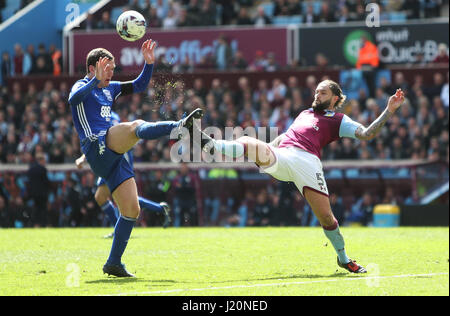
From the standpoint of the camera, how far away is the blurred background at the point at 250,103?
22.1m

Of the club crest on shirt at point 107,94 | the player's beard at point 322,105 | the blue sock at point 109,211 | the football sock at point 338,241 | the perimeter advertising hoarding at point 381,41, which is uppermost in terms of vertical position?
the perimeter advertising hoarding at point 381,41

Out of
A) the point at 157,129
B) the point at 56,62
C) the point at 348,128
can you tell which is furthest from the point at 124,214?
the point at 56,62

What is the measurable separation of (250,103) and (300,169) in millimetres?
14580

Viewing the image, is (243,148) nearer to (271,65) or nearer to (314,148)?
(314,148)

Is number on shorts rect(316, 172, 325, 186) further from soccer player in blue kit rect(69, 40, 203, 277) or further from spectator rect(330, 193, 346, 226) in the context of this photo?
spectator rect(330, 193, 346, 226)

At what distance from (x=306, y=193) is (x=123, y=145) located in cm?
210

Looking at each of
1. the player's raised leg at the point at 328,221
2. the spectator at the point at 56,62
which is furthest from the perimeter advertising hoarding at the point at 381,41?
the player's raised leg at the point at 328,221

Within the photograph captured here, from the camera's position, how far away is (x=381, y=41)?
25.9 meters

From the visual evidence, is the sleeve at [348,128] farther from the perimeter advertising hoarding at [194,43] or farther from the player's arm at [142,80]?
the perimeter advertising hoarding at [194,43]

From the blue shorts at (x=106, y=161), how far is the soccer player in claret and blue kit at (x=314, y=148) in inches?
40.9
